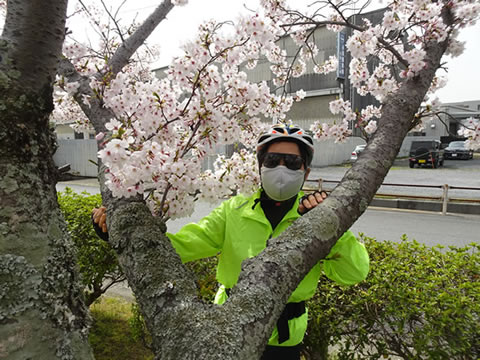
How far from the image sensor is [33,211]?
0.79 m

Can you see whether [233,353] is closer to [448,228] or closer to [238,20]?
[238,20]

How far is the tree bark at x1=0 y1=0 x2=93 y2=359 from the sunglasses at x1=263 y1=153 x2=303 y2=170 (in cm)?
107

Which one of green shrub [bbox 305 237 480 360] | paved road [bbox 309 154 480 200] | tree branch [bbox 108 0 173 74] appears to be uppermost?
tree branch [bbox 108 0 173 74]

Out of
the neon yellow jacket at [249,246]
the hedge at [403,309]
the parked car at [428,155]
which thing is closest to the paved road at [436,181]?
the parked car at [428,155]

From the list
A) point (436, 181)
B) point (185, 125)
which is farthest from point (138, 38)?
point (436, 181)

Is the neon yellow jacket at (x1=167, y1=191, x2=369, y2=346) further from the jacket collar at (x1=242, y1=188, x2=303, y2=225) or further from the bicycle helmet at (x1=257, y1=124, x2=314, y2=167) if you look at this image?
the bicycle helmet at (x1=257, y1=124, x2=314, y2=167)

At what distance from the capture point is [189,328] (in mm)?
777

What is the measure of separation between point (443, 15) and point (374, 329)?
2644 millimetres

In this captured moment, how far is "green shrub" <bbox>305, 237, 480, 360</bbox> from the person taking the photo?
1784 millimetres

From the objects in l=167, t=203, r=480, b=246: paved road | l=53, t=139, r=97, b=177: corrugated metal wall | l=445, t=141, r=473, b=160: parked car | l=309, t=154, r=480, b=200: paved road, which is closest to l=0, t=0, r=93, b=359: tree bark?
l=167, t=203, r=480, b=246: paved road

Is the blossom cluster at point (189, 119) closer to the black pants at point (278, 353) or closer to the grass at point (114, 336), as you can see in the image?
the black pants at point (278, 353)

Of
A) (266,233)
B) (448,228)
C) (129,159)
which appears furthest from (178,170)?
(448,228)

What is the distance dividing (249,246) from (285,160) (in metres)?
→ 0.53

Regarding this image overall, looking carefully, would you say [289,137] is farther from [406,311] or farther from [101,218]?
[406,311]
